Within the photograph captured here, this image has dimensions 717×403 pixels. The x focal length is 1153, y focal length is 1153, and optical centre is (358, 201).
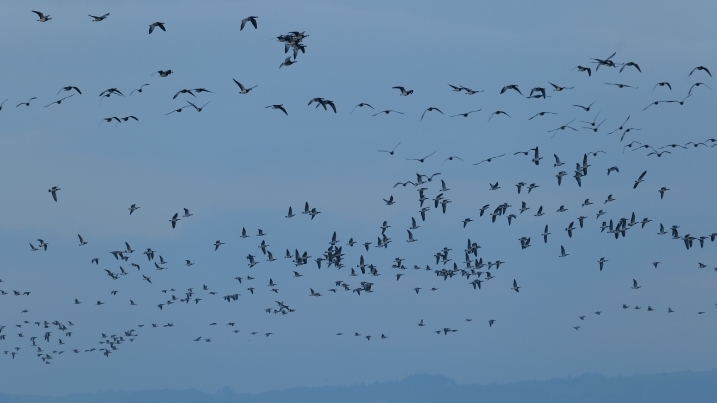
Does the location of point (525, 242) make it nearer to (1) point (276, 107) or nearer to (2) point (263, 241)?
(2) point (263, 241)

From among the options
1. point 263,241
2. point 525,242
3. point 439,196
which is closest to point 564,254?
point 525,242

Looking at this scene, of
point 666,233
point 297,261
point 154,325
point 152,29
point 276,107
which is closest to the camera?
point 152,29

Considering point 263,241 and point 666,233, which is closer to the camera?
point 666,233

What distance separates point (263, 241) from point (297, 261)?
4207 mm

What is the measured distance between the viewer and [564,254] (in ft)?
333

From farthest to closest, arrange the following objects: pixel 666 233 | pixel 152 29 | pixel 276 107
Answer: pixel 666 233 → pixel 276 107 → pixel 152 29

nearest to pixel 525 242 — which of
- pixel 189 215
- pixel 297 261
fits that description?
pixel 297 261

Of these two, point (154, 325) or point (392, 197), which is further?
point (154, 325)

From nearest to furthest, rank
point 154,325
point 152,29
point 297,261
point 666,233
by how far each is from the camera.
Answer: point 152,29, point 666,233, point 297,261, point 154,325

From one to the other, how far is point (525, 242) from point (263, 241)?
24.1m

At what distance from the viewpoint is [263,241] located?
4168 inches

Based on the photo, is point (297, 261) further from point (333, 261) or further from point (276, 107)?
point (276, 107)

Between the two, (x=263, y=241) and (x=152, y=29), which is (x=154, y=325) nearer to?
(x=263, y=241)

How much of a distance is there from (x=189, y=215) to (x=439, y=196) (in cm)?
2139
